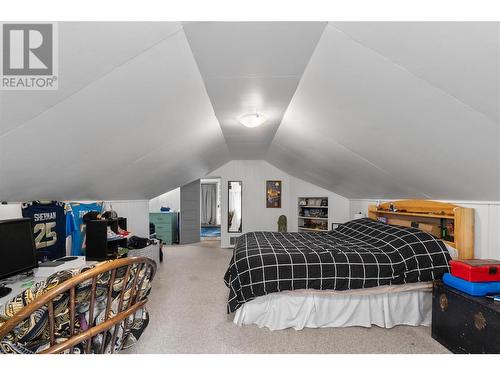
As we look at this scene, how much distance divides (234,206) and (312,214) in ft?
6.65

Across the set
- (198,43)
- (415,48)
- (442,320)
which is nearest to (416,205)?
(442,320)

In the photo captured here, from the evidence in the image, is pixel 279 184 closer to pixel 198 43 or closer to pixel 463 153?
pixel 463 153

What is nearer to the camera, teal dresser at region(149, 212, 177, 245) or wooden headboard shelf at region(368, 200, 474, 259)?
wooden headboard shelf at region(368, 200, 474, 259)

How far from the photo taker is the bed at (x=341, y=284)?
106 inches

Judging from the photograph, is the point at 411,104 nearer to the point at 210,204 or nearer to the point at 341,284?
the point at 341,284

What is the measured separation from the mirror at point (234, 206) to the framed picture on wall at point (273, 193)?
74 cm

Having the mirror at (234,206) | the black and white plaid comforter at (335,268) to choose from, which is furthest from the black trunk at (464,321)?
the mirror at (234,206)

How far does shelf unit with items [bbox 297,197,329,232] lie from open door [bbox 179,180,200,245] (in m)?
2.86

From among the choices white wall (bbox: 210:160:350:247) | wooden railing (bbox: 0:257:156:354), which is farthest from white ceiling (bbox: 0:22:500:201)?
white wall (bbox: 210:160:350:247)

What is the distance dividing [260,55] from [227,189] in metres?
5.15

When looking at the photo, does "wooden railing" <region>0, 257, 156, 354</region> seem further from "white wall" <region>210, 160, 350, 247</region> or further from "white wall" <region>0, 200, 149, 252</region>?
"white wall" <region>210, 160, 350, 247</region>

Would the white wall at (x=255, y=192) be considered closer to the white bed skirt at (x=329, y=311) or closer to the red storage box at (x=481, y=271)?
the white bed skirt at (x=329, y=311)

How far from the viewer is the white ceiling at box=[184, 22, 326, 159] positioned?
157cm

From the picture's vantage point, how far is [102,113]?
207 cm
